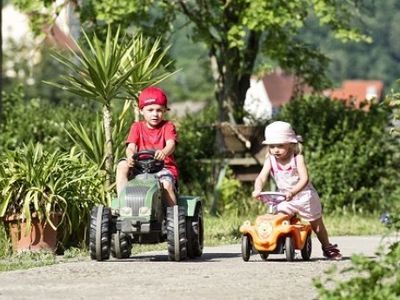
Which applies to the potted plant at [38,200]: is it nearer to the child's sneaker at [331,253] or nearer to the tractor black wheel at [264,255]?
the tractor black wheel at [264,255]

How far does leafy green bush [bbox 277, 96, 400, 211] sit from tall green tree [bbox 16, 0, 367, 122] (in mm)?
1107

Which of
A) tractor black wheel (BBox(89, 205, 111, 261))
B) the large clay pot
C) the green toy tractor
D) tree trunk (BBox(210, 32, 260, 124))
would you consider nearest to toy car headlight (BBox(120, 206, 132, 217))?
the green toy tractor

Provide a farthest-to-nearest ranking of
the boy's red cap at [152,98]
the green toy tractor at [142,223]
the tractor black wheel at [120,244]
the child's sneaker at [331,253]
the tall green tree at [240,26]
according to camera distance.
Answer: the tall green tree at [240,26], the boy's red cap at [152,98], the child's sneaker at [331,253], the tractor black wheel at [120,244], the green toy tractor at [142,223]

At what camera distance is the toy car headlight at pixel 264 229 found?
40.1 ft

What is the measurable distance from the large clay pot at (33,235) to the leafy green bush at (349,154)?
303 inches

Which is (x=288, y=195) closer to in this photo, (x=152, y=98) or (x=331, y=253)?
(x=331, y=253)

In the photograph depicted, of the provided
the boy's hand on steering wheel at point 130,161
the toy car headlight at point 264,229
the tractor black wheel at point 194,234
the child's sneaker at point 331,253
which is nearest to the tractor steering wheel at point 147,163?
the boy's hand on steering wheel at point 130,161

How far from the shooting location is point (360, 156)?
20.9 meters

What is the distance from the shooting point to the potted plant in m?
13.5

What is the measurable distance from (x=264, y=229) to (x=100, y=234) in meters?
1.37

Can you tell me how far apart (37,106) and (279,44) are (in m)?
4.06

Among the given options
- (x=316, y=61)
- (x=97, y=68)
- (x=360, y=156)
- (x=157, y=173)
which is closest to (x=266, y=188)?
(x=360, y=156)

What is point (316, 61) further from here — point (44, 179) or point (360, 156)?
point (44, 179)

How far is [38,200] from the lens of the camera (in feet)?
44.5
